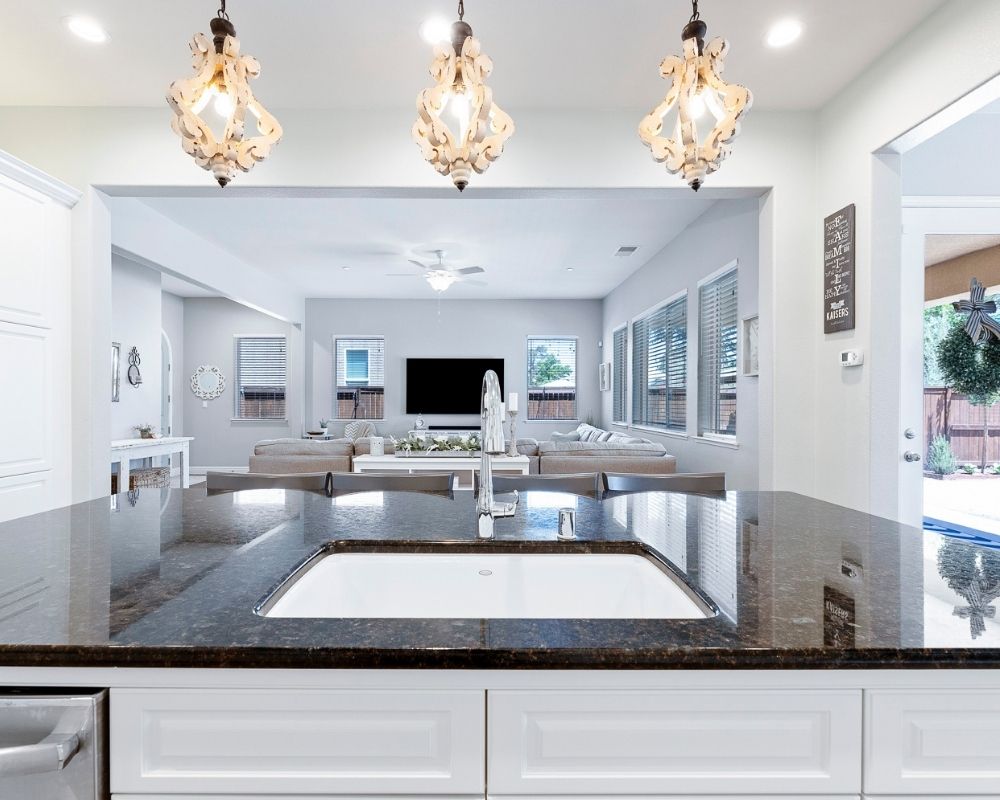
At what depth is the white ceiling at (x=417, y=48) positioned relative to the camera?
7.77ft

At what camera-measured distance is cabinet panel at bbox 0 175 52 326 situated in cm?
276

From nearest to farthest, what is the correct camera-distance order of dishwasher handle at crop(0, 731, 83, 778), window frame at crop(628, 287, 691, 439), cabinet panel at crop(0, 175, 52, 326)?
1. dishwasher handle at crop(0, 731, 83, 778)
2. cabinet panel at crop(0, 175, 52, 326)
3. window frame at crop(628, 287, 691, 439)

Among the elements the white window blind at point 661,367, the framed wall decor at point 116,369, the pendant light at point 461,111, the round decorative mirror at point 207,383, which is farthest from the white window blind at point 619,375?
the pendant light at point 461,111

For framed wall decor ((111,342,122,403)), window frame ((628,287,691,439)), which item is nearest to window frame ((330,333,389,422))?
framed wall decor ((111,342,122,403))

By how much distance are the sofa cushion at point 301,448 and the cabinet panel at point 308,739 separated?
4.09 metres

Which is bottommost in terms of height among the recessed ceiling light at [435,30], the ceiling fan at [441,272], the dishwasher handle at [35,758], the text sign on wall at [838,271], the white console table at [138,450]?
the white console table at [138,450]

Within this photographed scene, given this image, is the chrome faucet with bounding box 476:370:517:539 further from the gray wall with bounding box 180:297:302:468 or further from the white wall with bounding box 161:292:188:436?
the white wall with bounding box 161:292:188:436

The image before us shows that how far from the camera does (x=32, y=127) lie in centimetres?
317

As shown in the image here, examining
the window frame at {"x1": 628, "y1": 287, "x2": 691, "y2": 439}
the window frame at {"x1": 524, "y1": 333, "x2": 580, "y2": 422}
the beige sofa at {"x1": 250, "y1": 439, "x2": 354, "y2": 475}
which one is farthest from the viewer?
the window frame at {"x1": 524, "y1": 333, "x2": 580, "y2": 422}

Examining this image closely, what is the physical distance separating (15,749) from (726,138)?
1701 mm

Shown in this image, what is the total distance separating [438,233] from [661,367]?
2.73m

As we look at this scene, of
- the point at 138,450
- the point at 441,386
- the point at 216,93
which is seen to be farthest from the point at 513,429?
the point at 441,386

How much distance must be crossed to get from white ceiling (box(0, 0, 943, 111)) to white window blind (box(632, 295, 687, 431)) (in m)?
2.85

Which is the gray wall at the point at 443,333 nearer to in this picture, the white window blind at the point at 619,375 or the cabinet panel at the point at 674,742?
the white window blind at the point at 619,375
